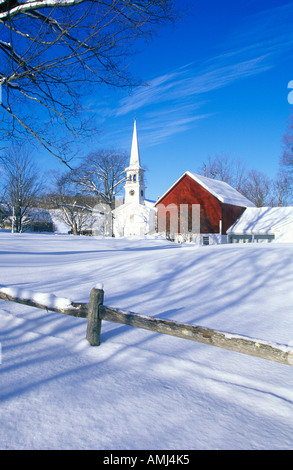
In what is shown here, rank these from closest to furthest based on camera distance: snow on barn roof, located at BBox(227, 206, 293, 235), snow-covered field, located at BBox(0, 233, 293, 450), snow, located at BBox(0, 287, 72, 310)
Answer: snow-covered field, located at BBox(0, 233, 293, 450)
snow, located at BBox(0, 287, 72, 310)
snow on barn roof, located at BBox(227, 206, 293, 235)

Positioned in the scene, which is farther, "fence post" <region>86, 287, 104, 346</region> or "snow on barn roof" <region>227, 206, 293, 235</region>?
"snow on barn roof" <region>227, 206, 293, 235</region>

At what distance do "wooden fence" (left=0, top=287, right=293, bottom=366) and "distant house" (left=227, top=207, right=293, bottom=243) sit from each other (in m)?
26.2

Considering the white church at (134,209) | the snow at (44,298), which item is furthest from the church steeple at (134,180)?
the snow at (44,298)

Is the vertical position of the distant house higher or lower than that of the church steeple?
lower

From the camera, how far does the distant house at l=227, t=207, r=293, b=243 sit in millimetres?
28047

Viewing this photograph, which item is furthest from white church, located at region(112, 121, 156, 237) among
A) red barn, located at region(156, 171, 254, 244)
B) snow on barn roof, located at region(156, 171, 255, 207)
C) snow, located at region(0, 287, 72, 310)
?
snow, located at region(0, 287, 72, 310)

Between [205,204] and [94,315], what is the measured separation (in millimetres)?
27866

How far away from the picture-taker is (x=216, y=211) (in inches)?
1177

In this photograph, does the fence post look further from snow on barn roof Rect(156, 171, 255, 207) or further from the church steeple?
the church steeple

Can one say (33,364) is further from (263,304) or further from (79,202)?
(79,202)

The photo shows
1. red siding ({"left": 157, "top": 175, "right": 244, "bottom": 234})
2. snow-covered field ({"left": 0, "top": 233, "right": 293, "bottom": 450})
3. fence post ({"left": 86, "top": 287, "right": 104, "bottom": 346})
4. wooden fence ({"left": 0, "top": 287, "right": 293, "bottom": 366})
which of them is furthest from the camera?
red siding ({"left": 157, "top": 175, "right": 244, "bottom": 234})

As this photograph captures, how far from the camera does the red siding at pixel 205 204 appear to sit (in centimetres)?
2997

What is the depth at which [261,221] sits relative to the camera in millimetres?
30375

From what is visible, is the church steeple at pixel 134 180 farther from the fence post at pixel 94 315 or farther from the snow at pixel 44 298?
the fence post at pixel 94 315
